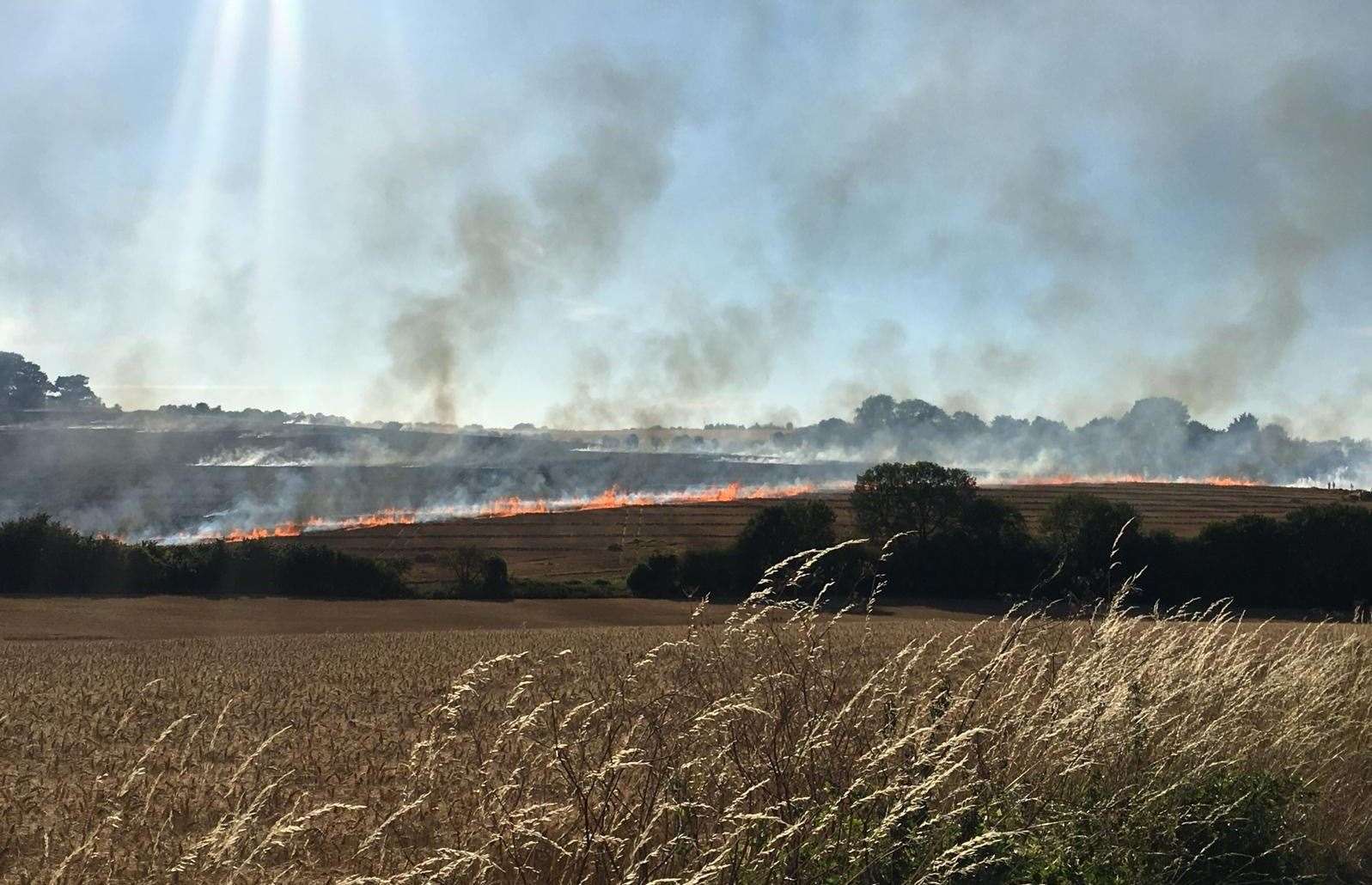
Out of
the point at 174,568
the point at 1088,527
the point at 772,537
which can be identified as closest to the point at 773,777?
the point at 772,537

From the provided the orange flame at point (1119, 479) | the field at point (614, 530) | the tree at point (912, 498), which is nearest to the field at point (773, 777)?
the tree at point (912, 498)

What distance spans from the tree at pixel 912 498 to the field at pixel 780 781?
53382mm

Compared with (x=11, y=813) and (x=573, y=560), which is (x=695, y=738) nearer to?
(x=11, y=813)

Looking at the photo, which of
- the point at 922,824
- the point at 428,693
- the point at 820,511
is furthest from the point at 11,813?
the point at 820,511

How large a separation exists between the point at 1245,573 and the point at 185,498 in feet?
389

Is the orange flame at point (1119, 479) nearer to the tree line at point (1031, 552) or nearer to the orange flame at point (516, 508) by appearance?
the orange flame at point (516, 508)

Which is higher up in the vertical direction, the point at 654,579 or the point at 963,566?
the point at 963,566

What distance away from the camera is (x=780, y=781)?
4.75 meters

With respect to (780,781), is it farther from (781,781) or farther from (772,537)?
(772,537)

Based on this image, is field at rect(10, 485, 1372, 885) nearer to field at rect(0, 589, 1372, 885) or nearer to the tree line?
field at rect(0, 589, 1372, 885)

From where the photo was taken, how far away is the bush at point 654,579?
2261 inches

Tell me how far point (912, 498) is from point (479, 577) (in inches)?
1064

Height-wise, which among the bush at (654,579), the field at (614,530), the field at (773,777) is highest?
the field at (773,777)

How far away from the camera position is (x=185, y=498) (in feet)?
Result: 414
